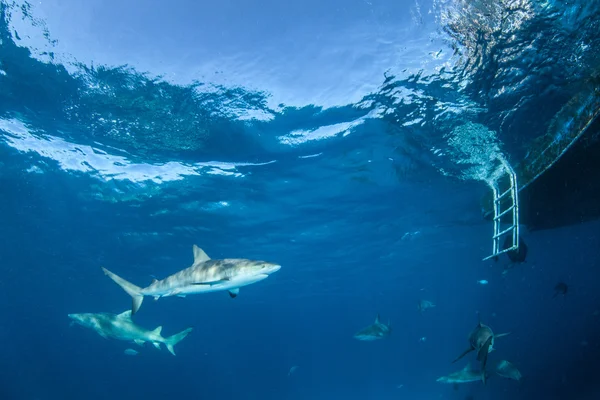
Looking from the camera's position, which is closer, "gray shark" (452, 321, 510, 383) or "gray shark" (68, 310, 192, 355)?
"gray shark" (452, 321, 510, 383)

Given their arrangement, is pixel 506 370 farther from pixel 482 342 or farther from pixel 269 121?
pixel 269 121

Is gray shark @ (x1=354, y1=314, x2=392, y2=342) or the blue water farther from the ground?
the blue water

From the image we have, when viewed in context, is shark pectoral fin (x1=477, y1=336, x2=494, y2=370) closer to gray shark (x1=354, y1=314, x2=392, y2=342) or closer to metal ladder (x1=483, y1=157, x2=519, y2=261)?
metal ladder (x1=483, y1=157, x2=519, y2=261)

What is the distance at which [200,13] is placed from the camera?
8.01 meters

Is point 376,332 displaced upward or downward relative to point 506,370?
upward

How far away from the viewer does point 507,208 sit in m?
13.6

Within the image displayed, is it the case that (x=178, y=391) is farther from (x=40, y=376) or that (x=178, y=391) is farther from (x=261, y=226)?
(x=261, y=226)

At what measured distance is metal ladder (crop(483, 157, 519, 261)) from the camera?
314 inches

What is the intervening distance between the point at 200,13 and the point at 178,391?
83932 millimetres

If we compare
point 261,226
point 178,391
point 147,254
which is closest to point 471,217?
point 261,226

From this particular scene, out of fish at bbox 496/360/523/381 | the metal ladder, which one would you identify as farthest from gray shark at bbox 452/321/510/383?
fish at bbox 496/360/523/381

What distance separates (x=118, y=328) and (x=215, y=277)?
29.2ft

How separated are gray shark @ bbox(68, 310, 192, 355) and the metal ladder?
1044 centimetres

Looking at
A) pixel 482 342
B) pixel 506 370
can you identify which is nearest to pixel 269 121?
pixel 482 342
